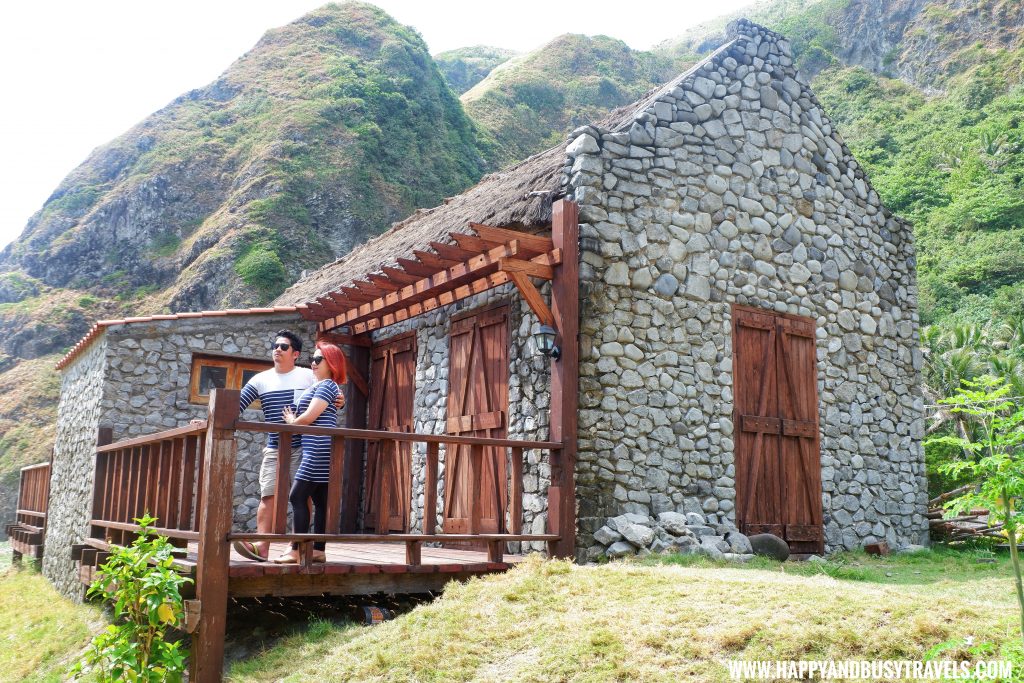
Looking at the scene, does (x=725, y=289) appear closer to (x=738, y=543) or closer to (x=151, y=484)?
(x=738, y=543)

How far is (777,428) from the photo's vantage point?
9453mm

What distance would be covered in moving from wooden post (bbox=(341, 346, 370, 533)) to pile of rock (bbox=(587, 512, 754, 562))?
4.24 meters

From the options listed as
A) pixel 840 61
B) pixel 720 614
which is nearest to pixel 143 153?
pixel 720 614

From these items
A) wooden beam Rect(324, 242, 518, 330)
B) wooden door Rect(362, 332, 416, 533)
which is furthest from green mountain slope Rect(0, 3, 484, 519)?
wooden beam Rect(324, 242, 518, 330)

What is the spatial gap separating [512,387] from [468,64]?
6567 centimetres

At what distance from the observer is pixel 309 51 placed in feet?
138

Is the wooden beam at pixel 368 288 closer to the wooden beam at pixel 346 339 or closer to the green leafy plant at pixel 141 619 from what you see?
the wooden beam at pixel 346 339

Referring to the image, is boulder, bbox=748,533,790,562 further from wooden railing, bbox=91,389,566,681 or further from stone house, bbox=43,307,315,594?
stone house, bbox=43,307,315,594

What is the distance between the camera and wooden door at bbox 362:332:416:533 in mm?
10664

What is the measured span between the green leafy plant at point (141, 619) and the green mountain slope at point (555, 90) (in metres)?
38.0

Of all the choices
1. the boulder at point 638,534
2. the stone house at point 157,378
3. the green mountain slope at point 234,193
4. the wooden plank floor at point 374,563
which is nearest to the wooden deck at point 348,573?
the wooden plank floor at point 374,563

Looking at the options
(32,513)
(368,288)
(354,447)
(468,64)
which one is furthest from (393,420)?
(468,64)

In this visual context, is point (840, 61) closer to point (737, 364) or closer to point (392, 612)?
point (737, 364)

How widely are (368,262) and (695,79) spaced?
18.3 ft
